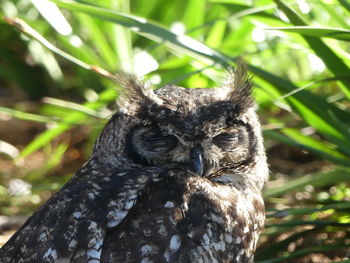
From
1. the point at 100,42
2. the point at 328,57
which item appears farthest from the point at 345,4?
the point at 100,42

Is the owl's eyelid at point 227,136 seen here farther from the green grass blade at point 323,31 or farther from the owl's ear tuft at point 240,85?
the green grass blade at point 323,31

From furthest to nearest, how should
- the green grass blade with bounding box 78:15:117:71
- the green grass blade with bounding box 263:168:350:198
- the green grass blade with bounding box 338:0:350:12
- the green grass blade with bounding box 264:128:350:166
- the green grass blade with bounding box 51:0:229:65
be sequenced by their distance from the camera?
the green grass blade with bounding box 78:15:117:71 → the green grass blade with bounding box 263:168:350:198 → the green grass blade with bounding box 264:128:350:166 → the green grass blade with bounding box 51:0:229:65 → the green grass blade with bounding box 338:0:350:12

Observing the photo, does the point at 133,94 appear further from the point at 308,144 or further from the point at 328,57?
the point at 308,144

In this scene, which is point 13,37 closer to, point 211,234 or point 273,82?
point 273,82

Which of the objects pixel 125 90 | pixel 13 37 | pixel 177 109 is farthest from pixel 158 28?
pixel 13 37

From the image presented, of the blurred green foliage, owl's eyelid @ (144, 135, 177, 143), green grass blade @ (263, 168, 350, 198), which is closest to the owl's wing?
owl's eyelid @ (144, 135, 177, 143)

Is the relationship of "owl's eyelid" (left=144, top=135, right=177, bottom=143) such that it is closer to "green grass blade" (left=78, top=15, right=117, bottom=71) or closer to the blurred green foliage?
the blurred green foliage

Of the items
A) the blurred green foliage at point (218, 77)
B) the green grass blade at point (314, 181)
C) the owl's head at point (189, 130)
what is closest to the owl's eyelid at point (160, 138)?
the owl's head at point (189, 130)

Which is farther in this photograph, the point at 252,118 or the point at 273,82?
the point at 273,82
